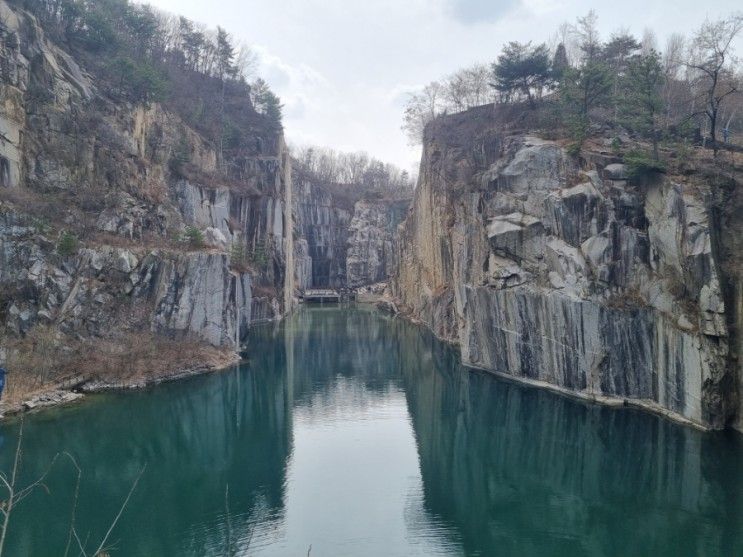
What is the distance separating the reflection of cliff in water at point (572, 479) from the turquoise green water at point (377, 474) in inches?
2.4

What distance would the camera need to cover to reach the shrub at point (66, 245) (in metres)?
26.3

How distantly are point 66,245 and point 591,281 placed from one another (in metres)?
23.4

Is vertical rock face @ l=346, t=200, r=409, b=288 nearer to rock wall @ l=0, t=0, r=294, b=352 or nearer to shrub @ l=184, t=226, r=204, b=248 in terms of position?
rock wall @ l=0, t=0, r=294, b=352

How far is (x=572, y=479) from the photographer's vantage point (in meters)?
16.8

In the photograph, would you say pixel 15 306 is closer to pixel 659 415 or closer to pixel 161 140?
pixel 161 140

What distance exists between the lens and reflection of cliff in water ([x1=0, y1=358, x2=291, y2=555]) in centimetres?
1319

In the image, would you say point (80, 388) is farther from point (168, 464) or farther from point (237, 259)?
point (237, 259)

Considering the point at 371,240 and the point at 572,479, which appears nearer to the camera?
the point at 572,479

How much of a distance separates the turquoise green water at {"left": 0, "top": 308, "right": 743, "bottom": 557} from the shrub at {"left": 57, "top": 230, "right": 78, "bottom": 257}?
735cm

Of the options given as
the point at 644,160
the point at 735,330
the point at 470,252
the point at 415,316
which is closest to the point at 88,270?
the point at 470,252

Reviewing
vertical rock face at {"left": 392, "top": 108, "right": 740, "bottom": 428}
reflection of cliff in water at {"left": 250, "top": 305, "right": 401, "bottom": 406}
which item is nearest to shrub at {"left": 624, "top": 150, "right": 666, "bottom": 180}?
vertical rock face at {"left": 392, "top": 108, "right": 740, "bottom": 428}

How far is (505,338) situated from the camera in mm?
28266

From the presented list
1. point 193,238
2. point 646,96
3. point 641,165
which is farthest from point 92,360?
point 646,96

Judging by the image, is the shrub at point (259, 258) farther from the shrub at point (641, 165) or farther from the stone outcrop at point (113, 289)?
the shrub at point (641, 165)
